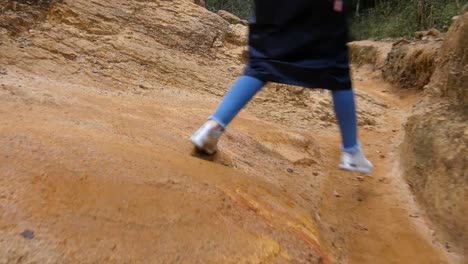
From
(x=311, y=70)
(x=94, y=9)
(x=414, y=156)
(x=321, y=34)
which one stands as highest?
(x=321, y=34)

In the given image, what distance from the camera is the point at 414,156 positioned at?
3.14 metres

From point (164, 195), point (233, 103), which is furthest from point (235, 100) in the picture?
point (164, 195)

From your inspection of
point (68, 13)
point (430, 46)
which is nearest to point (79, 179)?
point (68, 13)

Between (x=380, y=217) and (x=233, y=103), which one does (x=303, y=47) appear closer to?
(x=233, y=103)

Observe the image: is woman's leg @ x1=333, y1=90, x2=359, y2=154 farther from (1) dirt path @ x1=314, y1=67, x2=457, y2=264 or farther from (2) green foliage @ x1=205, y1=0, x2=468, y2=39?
(2) green foliage @ x1=205, y1=0, x2=468, y2=39

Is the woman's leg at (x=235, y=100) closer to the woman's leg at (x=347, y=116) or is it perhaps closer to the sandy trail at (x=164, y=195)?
the sandy trail at (x=164, y=195)

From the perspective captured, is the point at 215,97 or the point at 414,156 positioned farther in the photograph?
the point at 215,97

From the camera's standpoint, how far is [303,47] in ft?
6.92

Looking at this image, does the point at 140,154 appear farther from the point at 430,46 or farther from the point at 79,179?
the point at 430,46

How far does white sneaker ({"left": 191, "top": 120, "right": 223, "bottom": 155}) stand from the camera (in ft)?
7.00

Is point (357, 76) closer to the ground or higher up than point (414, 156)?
closer to the ground

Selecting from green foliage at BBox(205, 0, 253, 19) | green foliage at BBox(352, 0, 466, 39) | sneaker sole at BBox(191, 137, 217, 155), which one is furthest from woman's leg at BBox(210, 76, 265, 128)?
green foliage at BBox(205, 0, 253, 19)

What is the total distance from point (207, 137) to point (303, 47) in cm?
52

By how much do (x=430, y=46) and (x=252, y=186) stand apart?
526cm
